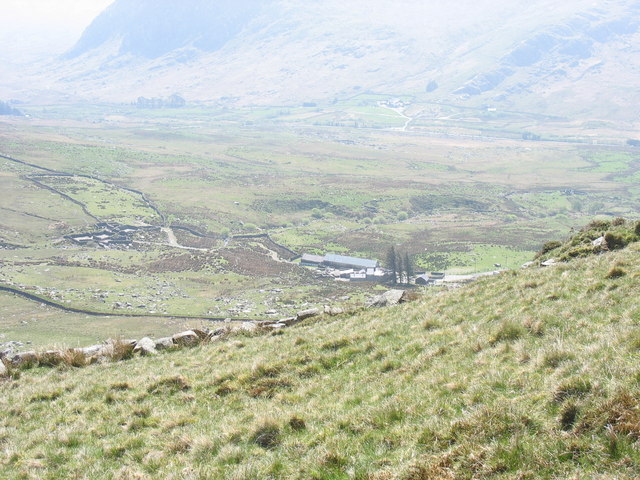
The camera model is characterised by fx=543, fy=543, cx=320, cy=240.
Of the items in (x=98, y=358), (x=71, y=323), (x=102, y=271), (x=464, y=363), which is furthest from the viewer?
(x=102, y=271)

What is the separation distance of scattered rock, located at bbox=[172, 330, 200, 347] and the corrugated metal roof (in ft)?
270

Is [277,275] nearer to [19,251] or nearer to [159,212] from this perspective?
[19,251]

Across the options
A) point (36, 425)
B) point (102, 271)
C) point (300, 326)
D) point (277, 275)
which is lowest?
point (277, 275)

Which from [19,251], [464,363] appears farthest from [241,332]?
[19,251]

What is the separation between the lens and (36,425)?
14.0 meters

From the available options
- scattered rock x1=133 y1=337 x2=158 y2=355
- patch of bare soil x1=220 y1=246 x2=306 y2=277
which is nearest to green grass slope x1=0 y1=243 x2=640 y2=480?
scattered rock x1=133 y1=337 x2=158 y2=355

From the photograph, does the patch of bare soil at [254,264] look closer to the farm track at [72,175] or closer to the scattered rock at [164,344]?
the farm track at [72,175]

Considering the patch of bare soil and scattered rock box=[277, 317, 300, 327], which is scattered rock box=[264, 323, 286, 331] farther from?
the patch of bare soil

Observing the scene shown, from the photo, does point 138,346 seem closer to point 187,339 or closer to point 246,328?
point 187,339

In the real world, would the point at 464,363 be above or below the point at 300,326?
above

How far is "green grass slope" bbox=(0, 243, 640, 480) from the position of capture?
26.2 ft

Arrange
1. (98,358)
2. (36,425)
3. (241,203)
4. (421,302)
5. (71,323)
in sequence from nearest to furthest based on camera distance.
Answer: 1. (36,425)
2. (98,358)
3. (421,302)
4. (71,323)
5. (241,203)

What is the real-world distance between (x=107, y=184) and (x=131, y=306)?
113930 mm

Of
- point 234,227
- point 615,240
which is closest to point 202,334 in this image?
point 615,240
